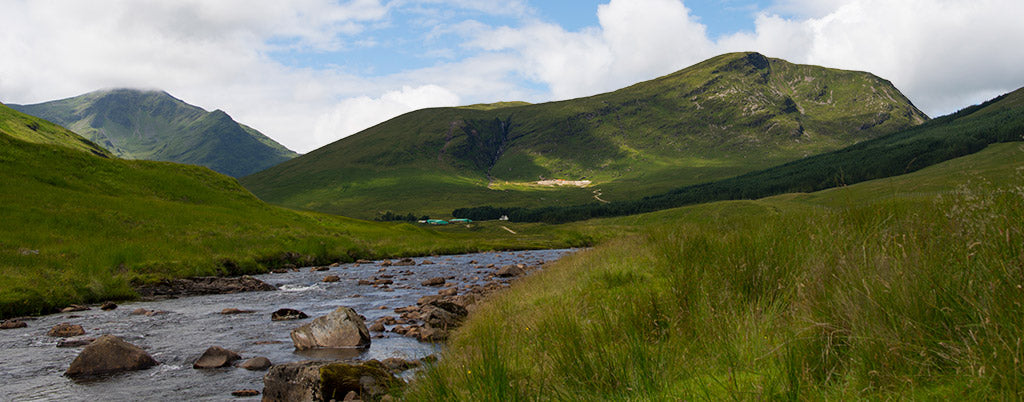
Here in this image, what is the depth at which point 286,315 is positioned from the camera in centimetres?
1831

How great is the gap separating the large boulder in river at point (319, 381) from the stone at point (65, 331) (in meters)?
10.2

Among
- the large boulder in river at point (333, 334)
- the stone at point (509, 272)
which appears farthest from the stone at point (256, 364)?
the stone at point (509, 272)

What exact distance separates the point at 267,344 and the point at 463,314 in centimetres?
568

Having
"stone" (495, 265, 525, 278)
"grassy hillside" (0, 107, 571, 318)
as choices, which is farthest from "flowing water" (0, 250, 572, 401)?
"stone" (495, 265, 525, 278)

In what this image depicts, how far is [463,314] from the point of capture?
15930 millimetres

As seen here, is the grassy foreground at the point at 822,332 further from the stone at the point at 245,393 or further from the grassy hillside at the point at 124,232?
the grassy hillside at the point at 124,232

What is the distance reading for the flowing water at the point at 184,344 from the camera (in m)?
10.3

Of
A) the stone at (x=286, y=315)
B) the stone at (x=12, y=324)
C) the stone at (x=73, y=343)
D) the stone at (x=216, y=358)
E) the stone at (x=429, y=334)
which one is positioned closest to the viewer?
the stone at (x=216, y=358)

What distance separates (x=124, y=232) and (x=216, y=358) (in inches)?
1100

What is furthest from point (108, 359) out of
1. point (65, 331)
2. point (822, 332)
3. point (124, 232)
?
point (124, 232)

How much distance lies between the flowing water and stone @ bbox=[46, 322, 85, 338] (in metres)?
0.23

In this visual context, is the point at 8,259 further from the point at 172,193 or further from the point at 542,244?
the point at 542,244

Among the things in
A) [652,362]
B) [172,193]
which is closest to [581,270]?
[652,362]

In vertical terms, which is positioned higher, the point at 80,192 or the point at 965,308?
the point at 80,192
